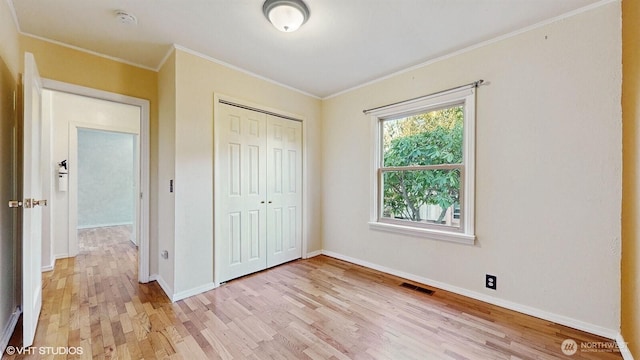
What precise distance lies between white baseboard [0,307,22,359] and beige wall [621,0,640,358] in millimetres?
3956

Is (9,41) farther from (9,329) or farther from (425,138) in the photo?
(425,138)

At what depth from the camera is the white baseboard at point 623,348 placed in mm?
1597

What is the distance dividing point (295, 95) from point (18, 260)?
3.22m

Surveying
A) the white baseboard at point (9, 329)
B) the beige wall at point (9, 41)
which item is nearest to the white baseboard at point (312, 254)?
the white baseboard at point (9, 329)

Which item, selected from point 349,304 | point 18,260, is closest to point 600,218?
point 349,304

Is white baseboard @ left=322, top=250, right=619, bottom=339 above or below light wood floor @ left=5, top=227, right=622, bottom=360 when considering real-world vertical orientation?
above

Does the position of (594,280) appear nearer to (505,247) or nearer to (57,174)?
(505,247)

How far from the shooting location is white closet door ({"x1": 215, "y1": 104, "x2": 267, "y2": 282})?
281cm

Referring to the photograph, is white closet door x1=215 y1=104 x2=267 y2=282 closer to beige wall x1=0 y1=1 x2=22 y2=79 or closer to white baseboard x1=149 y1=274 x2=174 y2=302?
white baseboard x1=149 y1=274 x2=174 y2=302

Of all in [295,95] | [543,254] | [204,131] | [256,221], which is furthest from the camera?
[295,95]

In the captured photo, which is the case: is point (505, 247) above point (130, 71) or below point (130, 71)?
below

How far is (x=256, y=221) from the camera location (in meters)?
3.17

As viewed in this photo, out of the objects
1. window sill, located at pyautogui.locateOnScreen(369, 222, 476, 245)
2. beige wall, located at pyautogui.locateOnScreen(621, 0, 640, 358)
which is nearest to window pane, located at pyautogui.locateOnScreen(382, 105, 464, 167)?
window sill, located at pyautogui.locateOnScreen(369, 222, 476, 245)

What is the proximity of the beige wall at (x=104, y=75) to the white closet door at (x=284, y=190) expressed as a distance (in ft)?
4.21
